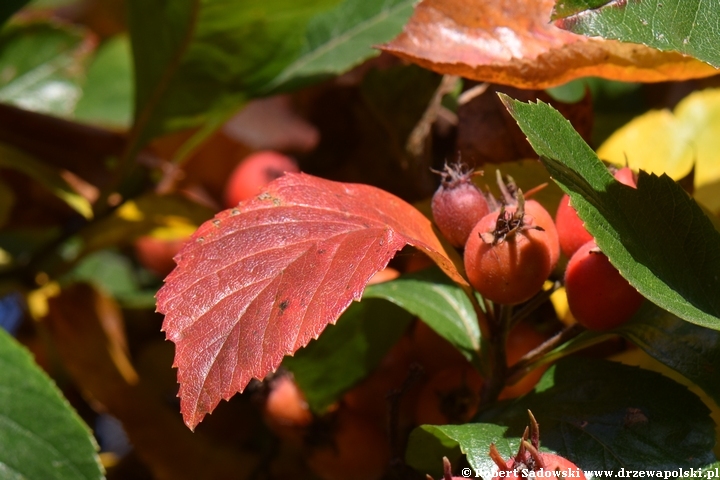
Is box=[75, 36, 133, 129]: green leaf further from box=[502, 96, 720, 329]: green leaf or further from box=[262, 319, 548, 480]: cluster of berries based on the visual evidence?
box=[502, 96, 720, 329]: green leaf

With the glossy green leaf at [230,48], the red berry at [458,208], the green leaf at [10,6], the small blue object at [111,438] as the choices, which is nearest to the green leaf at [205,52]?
the glossy green leaf at [230,48]

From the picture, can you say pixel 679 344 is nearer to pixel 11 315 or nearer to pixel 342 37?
pixel 342 37

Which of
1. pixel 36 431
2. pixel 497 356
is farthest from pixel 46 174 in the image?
pixel 497 356

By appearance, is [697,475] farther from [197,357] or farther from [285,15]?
[285,15]

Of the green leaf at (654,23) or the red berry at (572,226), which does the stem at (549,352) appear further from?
the green leaf at (654,23)

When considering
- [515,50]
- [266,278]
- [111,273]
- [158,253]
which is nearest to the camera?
[266,278]
